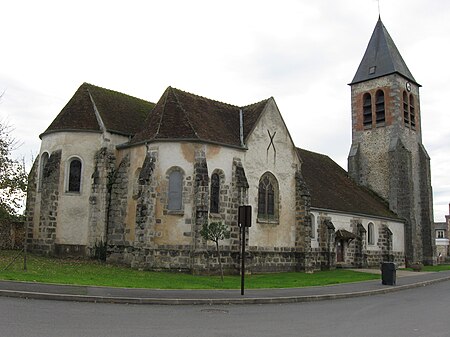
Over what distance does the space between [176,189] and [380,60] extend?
29.6m

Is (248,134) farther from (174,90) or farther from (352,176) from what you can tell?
(352,176)

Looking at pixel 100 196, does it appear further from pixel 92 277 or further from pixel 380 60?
pixel 380 60

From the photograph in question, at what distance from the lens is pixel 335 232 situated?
3356cm

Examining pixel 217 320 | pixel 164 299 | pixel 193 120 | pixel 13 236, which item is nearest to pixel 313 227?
pixel 193 120

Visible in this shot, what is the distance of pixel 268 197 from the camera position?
2861 centimetres

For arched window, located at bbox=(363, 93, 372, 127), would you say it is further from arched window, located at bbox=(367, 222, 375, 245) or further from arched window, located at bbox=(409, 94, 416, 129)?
arched window, located at bbox=(367, 222, 375, 245)

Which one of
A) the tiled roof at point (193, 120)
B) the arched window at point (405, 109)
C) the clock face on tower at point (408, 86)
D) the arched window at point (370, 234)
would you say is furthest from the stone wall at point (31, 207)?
Result: the clock face on tower at point (408, 86)

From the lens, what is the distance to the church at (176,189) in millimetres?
24219

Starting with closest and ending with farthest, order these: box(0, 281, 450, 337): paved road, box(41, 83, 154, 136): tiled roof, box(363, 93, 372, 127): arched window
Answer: box(0, 281, 450, 337): paved road
box(41, 83, 154, 136): tiled roof
box(363, 93, 372, 127): arched window

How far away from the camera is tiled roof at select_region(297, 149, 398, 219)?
1371 inches

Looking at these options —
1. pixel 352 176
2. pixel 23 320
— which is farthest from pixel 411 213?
pixel 23 320

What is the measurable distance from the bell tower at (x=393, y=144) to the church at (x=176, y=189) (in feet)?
29.0

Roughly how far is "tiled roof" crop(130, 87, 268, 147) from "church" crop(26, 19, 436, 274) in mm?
80

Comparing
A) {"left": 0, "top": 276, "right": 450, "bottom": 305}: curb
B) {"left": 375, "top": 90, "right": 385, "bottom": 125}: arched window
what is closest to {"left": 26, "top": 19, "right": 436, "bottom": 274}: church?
{"left": 0, "top": 276, "right": 450, "bottom": 305}: curb
